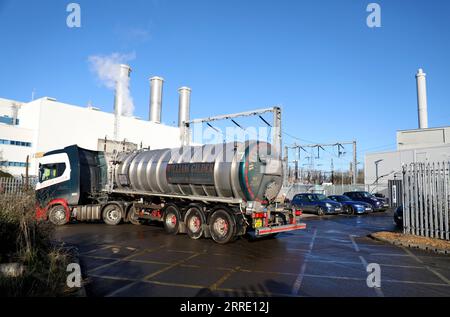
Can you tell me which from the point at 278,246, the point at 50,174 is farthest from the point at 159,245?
the point at 50,174

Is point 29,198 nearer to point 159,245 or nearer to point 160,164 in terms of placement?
point 159,245

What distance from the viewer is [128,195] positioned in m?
15.0

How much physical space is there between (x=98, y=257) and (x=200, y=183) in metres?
4.06

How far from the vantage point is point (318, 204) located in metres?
22.1

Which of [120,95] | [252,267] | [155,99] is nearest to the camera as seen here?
[252,267]

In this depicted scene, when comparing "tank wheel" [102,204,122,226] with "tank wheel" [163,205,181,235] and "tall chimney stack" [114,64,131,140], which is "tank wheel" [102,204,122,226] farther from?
"tall chimney stack" [114,64,131,140]

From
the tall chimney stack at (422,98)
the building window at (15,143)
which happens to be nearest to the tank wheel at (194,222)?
the building window at (15,143)

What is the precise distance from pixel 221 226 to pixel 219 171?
176 cm

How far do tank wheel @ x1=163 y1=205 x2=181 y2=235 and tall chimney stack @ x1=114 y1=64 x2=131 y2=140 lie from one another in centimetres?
3325

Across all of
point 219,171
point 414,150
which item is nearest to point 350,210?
point 219,171

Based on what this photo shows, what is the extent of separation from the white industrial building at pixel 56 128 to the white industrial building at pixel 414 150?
102ft

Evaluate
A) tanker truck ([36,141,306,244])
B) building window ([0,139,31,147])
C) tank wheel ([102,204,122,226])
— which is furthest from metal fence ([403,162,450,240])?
building window ([0,139,31,147])

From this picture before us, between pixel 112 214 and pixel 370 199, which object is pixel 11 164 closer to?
pixel 112 214

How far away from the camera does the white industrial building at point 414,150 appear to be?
1567 inches
